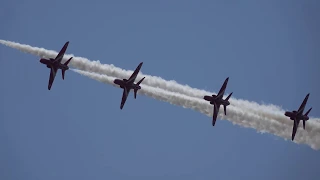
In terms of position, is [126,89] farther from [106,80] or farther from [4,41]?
[4,41]

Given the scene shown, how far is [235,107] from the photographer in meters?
183

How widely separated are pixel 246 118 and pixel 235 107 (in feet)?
7.04

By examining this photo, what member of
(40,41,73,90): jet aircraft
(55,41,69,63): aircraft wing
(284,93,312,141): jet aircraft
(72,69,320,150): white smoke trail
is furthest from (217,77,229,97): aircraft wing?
(55,41,69,63): aircraft wing

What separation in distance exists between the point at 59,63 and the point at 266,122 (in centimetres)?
2860

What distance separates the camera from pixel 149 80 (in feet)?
599

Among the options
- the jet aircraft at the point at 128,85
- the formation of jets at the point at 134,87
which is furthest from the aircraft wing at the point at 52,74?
the jet aircraft at the point at 128,85

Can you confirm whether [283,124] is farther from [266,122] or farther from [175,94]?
[175,94]

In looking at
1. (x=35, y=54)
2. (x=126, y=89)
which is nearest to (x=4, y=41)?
(x=35, y=54)

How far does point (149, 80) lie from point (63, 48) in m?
13.6

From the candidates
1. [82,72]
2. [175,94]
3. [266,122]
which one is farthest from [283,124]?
[82,72]

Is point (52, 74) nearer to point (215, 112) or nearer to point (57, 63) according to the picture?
point (57, 63)

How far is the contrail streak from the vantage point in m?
182

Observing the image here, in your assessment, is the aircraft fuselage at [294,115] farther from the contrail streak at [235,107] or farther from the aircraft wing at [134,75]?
the aircraft wing at [134,75]

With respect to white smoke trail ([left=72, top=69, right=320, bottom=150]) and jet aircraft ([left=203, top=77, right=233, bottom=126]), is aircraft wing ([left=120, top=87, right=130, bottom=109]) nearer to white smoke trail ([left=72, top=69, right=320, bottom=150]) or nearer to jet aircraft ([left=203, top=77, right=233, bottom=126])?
white smoke trail ([left=72, top=69, right=320, bottom=150])
